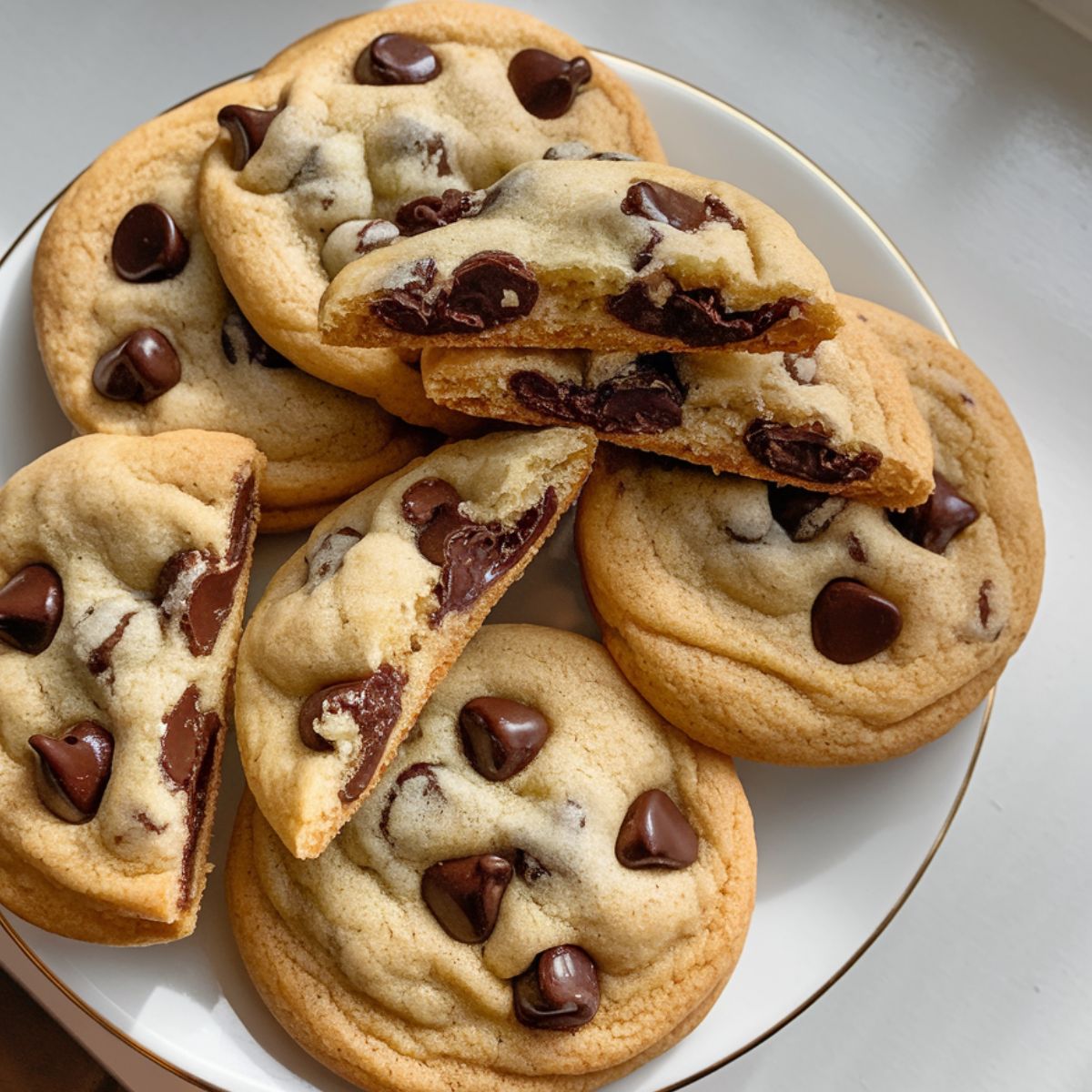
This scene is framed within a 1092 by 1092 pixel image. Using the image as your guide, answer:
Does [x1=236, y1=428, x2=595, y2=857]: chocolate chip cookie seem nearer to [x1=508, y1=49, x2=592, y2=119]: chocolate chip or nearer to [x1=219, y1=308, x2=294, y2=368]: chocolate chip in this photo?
[x1=219, y1=308, x2=294, y2=368]: chocolate chip

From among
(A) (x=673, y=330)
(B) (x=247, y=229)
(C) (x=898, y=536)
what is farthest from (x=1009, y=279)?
(B) (x=247, y=229)

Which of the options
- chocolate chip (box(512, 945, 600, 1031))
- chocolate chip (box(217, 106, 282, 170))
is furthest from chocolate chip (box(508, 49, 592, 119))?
chocolate chip (box(512, 945, 600, 1031))

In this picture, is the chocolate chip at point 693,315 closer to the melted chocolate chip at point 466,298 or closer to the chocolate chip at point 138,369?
the melted chocolate chip at point 466,298

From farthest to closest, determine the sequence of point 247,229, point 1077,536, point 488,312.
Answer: point 1077,536 → point 247,229 → point 488,312

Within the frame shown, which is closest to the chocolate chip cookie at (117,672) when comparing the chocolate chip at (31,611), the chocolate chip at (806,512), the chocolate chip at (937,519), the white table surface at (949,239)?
the chocolate chip at (31,611)

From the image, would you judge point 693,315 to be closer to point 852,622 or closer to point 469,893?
point 852,622

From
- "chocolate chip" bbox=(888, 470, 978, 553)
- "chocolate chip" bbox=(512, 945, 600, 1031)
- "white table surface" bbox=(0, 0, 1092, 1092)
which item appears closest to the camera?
"chocolate chip" bbox=(512, 945, 600, 1031)

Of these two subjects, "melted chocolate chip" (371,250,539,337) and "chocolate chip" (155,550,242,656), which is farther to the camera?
"chocolate chip" (155,550,242,656)

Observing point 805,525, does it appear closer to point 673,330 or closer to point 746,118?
point 673,330
